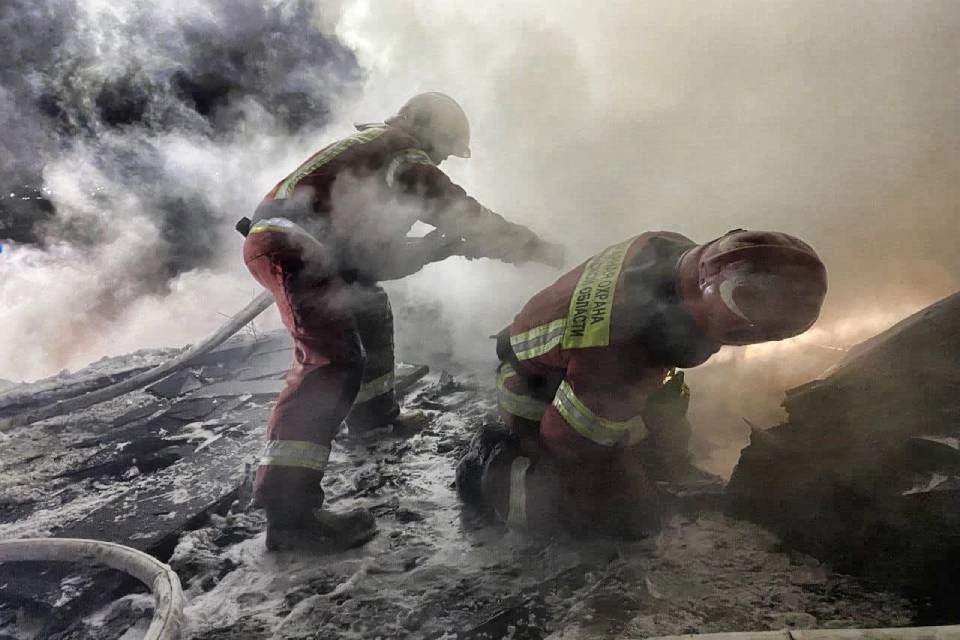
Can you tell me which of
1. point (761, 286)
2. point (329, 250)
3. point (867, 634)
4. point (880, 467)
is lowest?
point (867, 634)

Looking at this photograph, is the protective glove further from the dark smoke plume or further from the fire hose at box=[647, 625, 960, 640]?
the dark smoke plume

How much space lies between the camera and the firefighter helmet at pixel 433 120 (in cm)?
354

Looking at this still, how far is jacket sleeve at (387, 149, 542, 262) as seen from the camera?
310 cm

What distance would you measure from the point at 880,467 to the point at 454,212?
2194 millimetres

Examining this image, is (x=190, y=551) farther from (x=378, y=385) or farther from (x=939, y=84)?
(x=939, y=84)

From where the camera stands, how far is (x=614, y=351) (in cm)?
223

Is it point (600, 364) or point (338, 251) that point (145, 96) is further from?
point (600, 364)

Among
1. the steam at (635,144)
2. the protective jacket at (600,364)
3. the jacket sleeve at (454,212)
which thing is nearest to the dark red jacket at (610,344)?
the protective jacket at (600,364)

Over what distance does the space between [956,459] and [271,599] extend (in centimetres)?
252

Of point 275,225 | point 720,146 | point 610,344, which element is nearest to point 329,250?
point 275,225

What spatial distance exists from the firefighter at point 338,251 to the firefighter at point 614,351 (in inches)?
29.6

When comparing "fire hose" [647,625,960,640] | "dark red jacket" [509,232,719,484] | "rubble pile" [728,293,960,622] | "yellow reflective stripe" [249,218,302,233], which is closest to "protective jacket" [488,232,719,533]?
"dark red jacket" [509,232,719,484]

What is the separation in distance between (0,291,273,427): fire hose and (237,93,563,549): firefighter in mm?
2055

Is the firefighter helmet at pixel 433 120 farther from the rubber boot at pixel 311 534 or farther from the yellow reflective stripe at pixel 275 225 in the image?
the rubber boot at pixel 311 534
